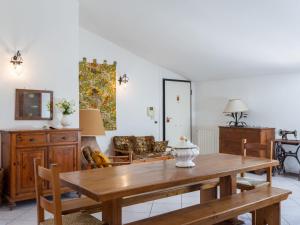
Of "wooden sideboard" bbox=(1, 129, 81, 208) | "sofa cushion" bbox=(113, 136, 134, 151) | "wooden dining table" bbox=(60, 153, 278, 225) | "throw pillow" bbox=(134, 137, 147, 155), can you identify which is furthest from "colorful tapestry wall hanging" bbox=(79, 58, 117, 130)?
"wooden dining table" bbox=(60, 153, 278, 225)

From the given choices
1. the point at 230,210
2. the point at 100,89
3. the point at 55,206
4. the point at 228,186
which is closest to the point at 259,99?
the point at 100,89

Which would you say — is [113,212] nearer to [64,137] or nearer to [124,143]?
[64,137]

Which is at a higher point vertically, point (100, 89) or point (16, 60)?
point (16, 60)


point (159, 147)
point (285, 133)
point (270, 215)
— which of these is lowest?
point (270, 215)

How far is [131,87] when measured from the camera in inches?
268

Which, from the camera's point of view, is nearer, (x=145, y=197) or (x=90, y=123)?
(x=145, y=197)

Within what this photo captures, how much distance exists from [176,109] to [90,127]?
9.58 feet

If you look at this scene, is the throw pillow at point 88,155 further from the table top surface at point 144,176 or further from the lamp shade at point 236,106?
the lamp shade at point 236,106

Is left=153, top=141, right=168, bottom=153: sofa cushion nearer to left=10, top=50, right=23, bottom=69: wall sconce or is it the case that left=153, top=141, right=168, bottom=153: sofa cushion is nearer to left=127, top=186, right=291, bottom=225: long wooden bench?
left=10, top=50, right=23, bottom=69: wall sconce

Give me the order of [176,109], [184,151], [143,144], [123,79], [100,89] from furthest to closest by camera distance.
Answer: [176,109], [123,79], [143,144], [100,89], [184,151]

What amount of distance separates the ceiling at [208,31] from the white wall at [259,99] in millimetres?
227

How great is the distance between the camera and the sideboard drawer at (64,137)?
430 centimetres

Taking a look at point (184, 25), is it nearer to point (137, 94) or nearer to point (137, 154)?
point (137, 94)

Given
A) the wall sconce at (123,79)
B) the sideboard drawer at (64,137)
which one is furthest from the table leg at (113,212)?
the wall sconce at (123,79)
